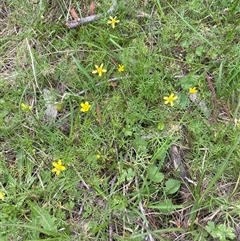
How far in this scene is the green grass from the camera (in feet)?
7.22

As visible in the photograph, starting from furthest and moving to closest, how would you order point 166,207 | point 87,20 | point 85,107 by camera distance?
point 87,20
point 85,107
point 166,207

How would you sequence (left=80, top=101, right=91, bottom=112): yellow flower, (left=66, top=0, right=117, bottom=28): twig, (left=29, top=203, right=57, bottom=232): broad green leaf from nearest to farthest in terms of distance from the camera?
(left=29, top=203, right=57, bottom=232): broad green leaf → (left=80, top=101, right=91, bottom=112): yellow flower → (left=66, top=0, right=117, bottom=28): twig

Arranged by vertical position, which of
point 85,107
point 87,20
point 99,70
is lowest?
point 85,107

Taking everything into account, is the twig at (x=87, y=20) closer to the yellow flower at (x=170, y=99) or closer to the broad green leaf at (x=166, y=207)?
the yellow flower at (x=170, y=99)

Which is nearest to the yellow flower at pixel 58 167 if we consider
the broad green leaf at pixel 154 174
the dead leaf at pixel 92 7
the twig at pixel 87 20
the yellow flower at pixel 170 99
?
the broad green leaf at pixel 154 174

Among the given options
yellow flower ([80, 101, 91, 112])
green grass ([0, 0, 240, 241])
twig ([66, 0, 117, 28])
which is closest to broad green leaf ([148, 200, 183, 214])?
green grass ([0, 0, 240, 241])

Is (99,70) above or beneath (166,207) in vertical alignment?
above

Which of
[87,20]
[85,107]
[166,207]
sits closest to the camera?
[166,207]

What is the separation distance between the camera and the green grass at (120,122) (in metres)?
2.20

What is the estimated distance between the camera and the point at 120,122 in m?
2.39

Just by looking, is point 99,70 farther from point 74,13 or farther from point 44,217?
point 44,217

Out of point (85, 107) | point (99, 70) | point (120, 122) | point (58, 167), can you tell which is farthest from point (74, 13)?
point (58, 167)

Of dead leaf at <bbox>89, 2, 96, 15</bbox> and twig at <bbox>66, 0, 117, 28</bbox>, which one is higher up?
dead leaf at <bbox>89, 2, 96, 15</bbox>

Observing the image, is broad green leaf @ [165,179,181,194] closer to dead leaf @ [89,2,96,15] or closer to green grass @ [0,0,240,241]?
green grass @ [0,0,240,241]
